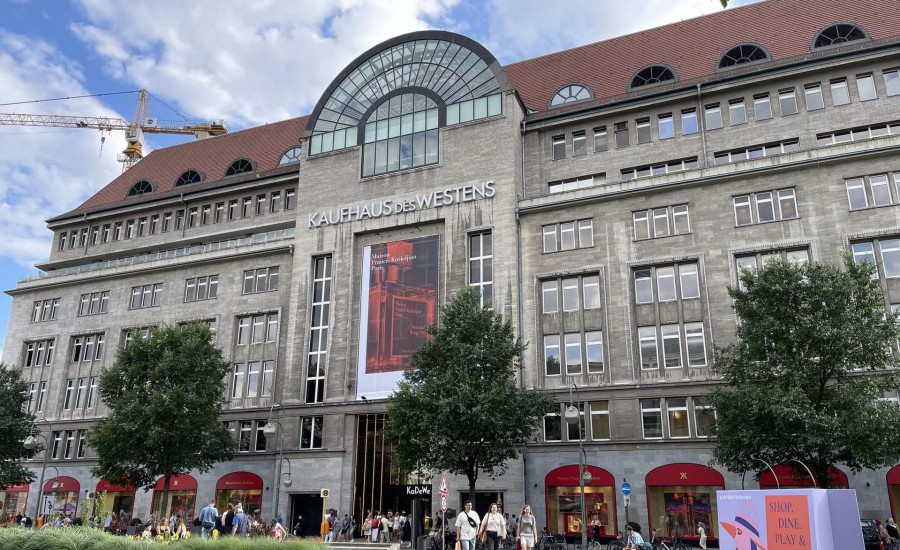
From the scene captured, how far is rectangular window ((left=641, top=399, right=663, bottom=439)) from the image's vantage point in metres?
38.1

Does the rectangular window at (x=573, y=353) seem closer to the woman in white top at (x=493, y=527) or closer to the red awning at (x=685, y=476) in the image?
the red awning at (x=685, y=476)

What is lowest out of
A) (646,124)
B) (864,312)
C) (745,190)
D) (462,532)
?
(462,532)

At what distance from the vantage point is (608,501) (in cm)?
3794

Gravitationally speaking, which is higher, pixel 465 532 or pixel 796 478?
pixel 796 478

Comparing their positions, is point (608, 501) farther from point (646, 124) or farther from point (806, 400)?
point (646, 124)

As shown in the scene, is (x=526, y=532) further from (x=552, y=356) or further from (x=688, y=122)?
(x=688, y=122)

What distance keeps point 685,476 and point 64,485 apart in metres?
42.3

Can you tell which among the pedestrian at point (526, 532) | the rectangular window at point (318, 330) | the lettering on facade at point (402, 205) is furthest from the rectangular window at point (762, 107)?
the pedestrian at point (526, 532)

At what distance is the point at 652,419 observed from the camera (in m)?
38.3

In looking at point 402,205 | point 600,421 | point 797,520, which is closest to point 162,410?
point 402,205

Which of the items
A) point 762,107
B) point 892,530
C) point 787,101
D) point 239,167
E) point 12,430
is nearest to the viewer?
point 892,530

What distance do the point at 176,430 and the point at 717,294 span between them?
29.5 meters

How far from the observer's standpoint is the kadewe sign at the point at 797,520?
1444 centimetres

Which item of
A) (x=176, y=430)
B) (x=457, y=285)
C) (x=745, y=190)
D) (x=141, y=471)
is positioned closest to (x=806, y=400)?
(x=745, y=190)
